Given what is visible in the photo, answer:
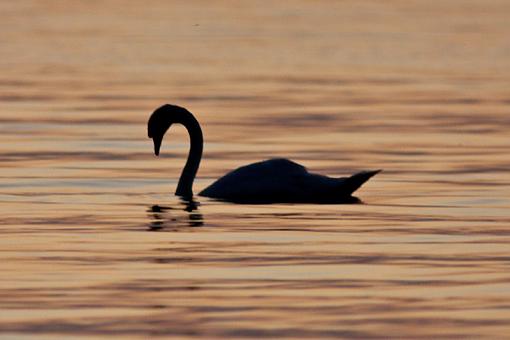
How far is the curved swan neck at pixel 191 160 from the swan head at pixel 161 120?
0.20 ft

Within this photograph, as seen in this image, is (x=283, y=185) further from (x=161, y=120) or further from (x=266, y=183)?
(x=161, y=120)

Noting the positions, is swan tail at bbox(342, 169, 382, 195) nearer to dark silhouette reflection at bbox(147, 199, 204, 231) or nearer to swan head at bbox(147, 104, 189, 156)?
dark silhouette reflection at bbox(147, 199, 204, 231)

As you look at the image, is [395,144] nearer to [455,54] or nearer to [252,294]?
[252,294]

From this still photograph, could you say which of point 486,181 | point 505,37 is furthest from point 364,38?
point 486,181

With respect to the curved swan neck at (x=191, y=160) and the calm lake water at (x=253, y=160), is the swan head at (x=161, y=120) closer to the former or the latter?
the curved swan neck at (x=191, y=160)

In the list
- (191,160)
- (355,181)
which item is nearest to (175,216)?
(355,181)

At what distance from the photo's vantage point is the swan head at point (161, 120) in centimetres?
2028

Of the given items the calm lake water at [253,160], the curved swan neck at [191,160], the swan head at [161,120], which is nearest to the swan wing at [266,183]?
the calm lake water at [253,160]

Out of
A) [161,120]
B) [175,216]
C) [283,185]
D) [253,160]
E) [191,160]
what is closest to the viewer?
[175,216]

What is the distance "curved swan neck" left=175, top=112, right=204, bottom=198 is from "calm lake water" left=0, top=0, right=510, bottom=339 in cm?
28

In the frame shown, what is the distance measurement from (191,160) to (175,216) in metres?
2.48

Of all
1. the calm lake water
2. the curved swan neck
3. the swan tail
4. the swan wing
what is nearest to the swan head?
the curved swan neck

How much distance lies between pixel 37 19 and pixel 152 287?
36167mm

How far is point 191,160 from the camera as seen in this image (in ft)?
65.3
